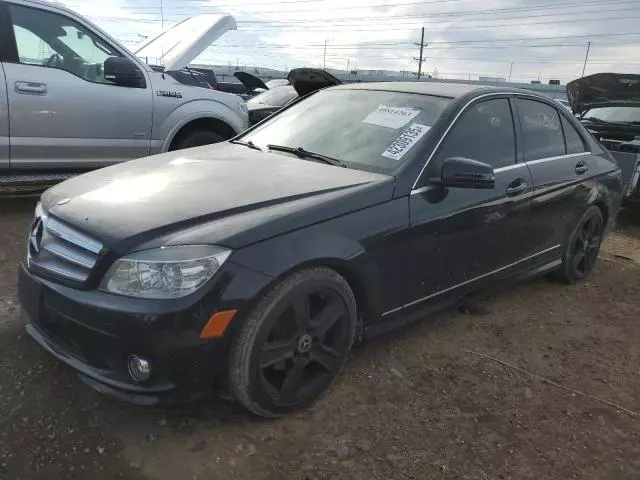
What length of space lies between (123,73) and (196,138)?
38.1 inches

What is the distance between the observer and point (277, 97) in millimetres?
10383

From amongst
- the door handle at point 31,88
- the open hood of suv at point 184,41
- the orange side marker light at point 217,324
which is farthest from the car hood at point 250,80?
the orange side marker light at point 217,324

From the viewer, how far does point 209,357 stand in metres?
2.36

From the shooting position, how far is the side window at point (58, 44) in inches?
192

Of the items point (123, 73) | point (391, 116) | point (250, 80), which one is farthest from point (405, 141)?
point (250, 80)

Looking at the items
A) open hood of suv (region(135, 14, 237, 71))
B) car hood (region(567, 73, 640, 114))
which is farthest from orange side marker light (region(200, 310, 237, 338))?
car hood (region(567, 73, 640, 114))

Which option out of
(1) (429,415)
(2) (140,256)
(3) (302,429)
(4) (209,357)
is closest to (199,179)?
(2) (140,256)

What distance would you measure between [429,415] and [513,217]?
153cm

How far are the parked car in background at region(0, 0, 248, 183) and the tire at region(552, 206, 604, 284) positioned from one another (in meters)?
3.53

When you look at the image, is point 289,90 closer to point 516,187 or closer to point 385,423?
point 516,187

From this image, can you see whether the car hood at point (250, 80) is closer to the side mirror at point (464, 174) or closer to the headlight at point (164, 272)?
the side mirror at point (464, 174)

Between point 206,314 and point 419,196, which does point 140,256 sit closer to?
point 206,314

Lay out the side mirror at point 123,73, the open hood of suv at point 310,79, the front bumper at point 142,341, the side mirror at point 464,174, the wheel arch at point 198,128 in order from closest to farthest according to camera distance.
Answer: the front bumper at point 142,341 → the side mirror at point 464,174 → the side mirror at point 123,73 → the wheel arch at point 198,128 → the open hood of suv at point 310,79

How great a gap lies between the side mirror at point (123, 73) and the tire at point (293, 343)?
141 inches
